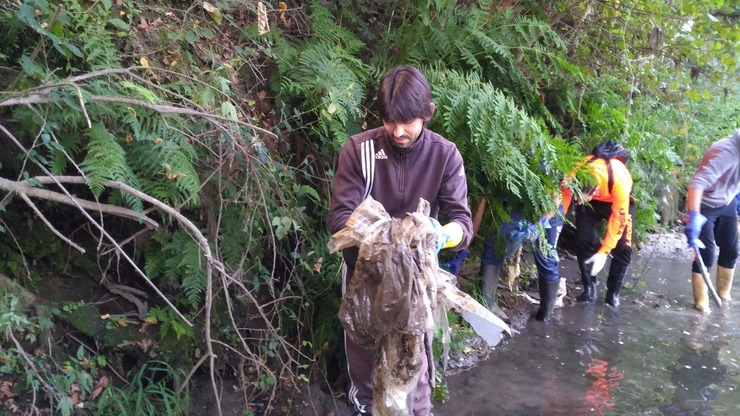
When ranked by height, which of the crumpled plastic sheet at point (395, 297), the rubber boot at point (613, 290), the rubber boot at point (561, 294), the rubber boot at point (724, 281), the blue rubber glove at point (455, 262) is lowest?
the rubber boot at point (561, 294)

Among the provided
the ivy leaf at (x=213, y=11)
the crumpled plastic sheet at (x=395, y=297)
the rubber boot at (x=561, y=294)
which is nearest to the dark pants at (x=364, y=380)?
the crumpled plastic sheet at (x=395, y=297)

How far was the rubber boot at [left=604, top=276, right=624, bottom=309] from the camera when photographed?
23.2 ft

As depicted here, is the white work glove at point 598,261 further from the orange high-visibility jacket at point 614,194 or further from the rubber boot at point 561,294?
the rubber boot at point 561,294

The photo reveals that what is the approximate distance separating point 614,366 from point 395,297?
11.2 ft

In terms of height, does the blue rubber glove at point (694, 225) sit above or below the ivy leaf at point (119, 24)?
below

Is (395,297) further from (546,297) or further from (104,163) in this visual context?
(546,297)

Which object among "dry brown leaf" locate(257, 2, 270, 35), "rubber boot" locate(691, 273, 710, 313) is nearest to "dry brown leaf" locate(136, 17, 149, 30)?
"dry brown leaf" locate(257, 2, 270, 35)

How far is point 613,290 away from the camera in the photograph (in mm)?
7102

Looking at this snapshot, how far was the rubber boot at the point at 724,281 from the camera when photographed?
7445mm

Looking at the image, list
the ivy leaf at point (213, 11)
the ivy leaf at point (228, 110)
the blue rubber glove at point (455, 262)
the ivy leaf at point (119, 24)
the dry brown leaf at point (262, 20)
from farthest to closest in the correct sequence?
the blue rubber glove at point (455, 262) < the dry brown leaf at point (262, 20) < the ivy leaf at point (213, 11) < the ivy leaf at point (119, 24) < the ivy leaf at point (228, 110)

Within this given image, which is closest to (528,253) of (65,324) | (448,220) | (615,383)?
(615,383)

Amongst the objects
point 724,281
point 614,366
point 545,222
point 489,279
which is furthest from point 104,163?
point 724,281

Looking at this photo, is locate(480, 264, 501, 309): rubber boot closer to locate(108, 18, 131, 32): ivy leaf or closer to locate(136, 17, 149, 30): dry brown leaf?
locate(136, 17, 149, 30): dry brown leaf

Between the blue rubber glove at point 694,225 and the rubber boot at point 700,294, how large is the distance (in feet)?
2.57
